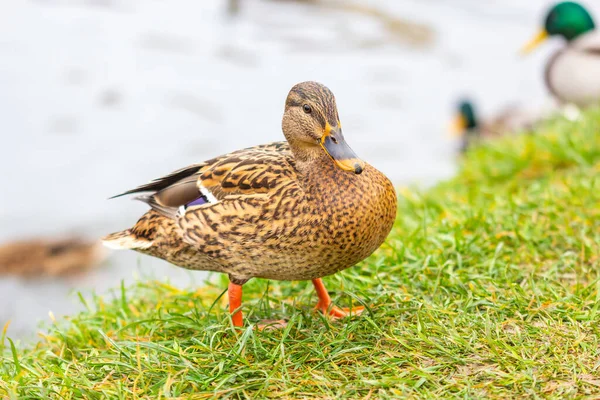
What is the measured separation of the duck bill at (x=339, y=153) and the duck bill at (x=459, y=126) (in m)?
9.45

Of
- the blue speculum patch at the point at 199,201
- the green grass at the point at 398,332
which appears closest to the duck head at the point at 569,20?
the green grass at the point at 398,332

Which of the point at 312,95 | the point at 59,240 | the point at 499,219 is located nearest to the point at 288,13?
the point at 59,240

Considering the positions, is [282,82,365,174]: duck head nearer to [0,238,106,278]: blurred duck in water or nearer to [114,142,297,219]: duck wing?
[114,142,297,219]: duck wing

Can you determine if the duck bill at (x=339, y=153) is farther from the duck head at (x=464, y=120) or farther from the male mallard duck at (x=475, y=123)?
the duck head at (x=464, y=120)

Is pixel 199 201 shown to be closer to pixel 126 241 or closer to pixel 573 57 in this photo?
pixel 126 241

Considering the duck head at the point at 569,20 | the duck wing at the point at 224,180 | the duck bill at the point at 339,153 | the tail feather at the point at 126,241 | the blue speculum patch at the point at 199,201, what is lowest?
the tail feather at the point at 126,241

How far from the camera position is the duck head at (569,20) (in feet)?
26.6

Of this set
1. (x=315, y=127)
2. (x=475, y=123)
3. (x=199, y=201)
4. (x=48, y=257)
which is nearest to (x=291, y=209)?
(x=315, y=127)

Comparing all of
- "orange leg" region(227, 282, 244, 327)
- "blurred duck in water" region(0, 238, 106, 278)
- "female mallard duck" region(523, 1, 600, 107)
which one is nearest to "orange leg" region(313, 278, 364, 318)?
"orange leg" region(227, 282, 244, 327)

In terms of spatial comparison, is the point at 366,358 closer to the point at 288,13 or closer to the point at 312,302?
the point at 312,302

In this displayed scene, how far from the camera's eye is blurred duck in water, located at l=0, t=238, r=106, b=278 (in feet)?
18.9

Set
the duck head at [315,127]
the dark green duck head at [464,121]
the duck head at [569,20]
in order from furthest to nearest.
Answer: the dark green duck head at [464,121], the duck head at [569,20], the duck head at [315,127]

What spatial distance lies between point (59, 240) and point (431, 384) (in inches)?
182

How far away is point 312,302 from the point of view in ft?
9.92
